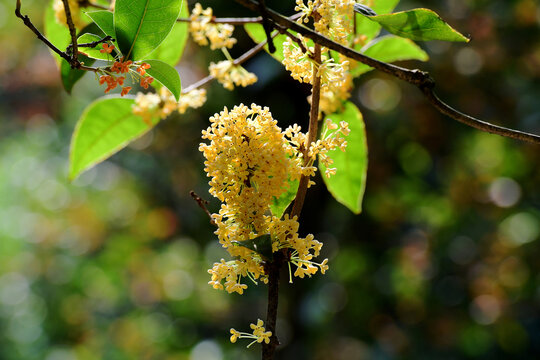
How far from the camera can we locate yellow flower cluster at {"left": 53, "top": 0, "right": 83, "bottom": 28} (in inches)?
29.7

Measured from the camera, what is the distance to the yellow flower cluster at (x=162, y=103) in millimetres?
731

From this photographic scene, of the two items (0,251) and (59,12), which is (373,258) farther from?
(0,251)

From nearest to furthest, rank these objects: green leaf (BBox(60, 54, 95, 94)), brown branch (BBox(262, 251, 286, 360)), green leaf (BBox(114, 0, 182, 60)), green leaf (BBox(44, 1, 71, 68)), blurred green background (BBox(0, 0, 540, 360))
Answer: brown branch (BBox(262, 251, 286, 360))
green leaf (BBox(114, 0, 182, 60))
green leaf (BBox(60, 54, 95, 94))
green leaf (BBox(44, 1, 71, 68))
blurred green background (BBox(0, 0, 540, 360))

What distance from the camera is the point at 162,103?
77 centimetres

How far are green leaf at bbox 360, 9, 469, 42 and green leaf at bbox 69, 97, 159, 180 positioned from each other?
1.34 ft

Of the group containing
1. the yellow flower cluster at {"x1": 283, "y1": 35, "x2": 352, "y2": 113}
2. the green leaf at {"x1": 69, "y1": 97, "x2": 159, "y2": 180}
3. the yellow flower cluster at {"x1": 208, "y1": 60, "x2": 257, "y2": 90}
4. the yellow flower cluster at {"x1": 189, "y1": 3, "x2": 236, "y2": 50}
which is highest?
the yellow flower cluster at {"x1": 283, "y1": 35, "x2": 352, "y2": 113}

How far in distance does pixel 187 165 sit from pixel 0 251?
9.24ft

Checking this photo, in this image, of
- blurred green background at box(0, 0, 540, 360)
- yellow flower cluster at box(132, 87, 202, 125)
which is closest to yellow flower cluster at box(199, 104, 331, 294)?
yellow flower cluster at box(132, 87, 202, 125)

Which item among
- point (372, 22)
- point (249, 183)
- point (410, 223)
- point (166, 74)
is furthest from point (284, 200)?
point (410, 223)

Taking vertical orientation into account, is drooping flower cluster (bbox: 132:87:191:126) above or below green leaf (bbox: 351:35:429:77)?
below

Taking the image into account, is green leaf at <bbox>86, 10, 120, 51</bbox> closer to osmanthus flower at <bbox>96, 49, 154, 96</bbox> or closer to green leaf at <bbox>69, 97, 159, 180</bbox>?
osmanthus flower at <bbox>96, 49, 154, 96</bbox>

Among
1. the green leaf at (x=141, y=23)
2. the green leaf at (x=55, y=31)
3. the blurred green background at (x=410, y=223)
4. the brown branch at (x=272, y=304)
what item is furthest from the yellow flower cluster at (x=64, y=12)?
the blurred green background at (x=410, y=223)

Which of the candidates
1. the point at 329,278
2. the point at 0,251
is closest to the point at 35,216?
the point at 0,251

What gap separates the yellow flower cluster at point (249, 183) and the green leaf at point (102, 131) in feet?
1.22
